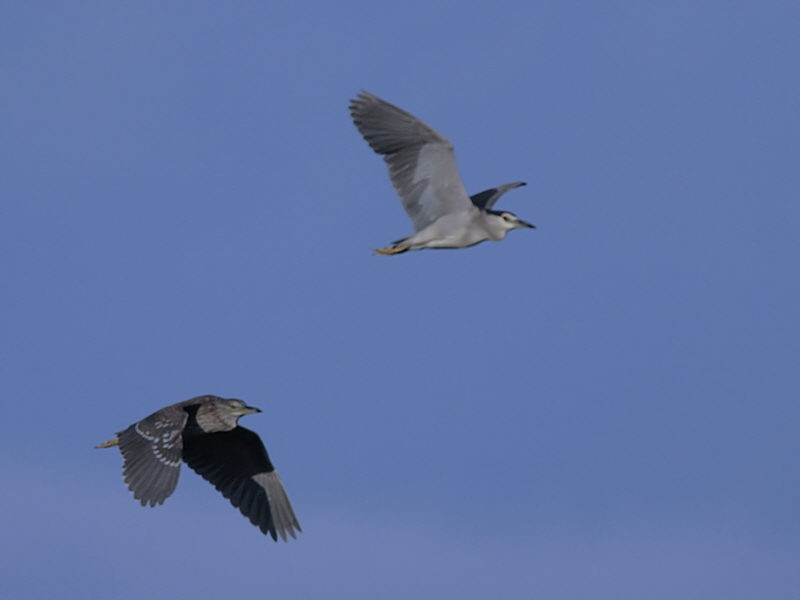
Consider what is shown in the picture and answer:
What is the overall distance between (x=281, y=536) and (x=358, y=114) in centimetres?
564

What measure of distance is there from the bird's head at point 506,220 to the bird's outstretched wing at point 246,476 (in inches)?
167

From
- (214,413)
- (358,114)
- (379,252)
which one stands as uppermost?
(358,114)

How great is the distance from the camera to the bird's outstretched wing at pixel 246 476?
2097 cm

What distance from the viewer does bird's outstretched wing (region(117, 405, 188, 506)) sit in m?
18.2

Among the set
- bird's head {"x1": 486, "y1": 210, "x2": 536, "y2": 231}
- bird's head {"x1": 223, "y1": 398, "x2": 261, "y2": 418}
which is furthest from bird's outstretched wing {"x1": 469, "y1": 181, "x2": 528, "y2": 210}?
bird's head {"x1": 223, "y1": 398, "x2": 261, "y2": 418}

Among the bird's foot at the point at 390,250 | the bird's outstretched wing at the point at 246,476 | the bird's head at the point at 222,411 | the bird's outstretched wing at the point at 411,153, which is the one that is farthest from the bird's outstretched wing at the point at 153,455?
the bird's outstretched wing at the point at 411,153

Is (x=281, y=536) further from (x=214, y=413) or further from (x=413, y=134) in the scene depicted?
(x=413, y=134)

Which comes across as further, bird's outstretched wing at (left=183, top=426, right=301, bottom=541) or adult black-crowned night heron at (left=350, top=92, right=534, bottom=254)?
bird's outstretched wing at (left=183, top=426, right=301, bottom=541)

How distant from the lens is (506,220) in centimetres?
2089

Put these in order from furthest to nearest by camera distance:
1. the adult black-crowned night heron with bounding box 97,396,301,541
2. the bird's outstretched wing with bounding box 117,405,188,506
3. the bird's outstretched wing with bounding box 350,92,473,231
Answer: the bird's outstretched wing with bounding box 350,92,473,231 → the adult black-crowned night heron with bounding box 97,396,301,541 → the bird's outstretched wing with bounding box 117,405,188,506

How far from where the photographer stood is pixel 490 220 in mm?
20719

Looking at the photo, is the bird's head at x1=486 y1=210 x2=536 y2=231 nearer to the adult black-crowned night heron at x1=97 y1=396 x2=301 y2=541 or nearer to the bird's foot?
the bird's foot

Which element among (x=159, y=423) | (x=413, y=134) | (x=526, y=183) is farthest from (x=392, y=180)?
(x=159, y=423)

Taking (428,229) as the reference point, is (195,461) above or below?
below
